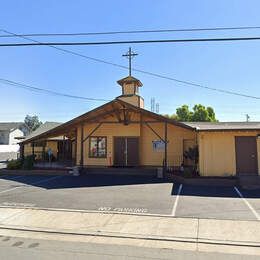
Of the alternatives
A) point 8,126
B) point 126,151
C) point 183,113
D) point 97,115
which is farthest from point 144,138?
point 8,126

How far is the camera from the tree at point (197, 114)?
169ft

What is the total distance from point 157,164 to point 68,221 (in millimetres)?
13044

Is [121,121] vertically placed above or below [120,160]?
above

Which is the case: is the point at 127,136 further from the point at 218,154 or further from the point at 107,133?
the point at 218,154

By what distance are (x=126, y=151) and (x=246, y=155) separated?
327 inches

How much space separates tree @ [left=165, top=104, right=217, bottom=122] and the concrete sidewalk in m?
43.4

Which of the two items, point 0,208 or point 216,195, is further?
point 216,195

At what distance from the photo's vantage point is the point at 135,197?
12641mm

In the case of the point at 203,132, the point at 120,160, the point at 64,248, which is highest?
the point at 203,132

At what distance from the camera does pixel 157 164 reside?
70.7 ft

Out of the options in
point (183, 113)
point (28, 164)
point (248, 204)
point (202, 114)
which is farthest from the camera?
point (183, 113)

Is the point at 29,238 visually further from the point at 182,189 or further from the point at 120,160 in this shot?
the point at 120,160

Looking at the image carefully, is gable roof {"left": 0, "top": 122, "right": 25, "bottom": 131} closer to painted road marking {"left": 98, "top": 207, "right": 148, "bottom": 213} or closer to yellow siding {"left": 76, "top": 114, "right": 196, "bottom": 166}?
yellow siding {"left": 76, "top": 114, "right": 196, "bottom": 166}

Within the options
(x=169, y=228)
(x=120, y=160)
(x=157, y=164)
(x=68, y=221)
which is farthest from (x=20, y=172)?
(x=169, y=228)
